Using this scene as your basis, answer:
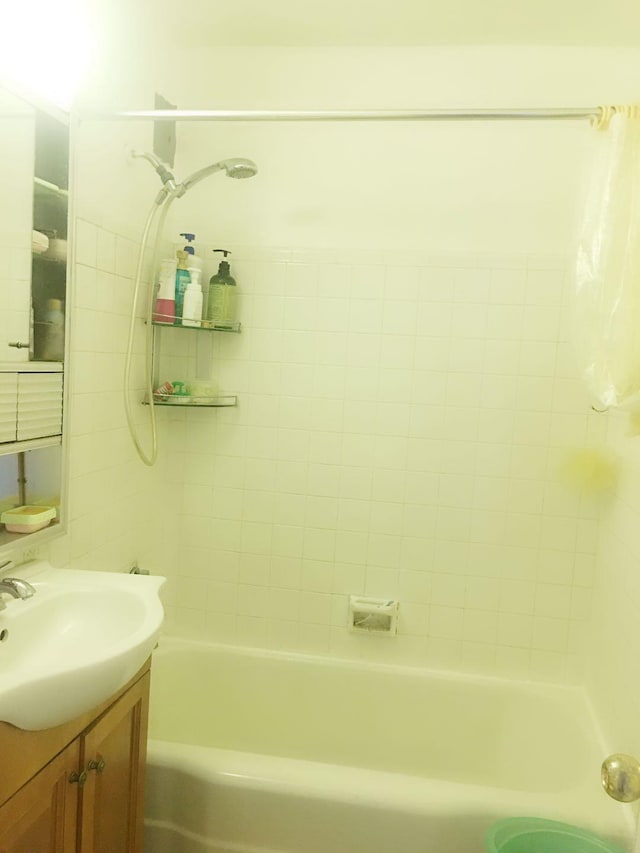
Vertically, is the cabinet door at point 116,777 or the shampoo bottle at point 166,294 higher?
the shampoo bottle at point 166,294

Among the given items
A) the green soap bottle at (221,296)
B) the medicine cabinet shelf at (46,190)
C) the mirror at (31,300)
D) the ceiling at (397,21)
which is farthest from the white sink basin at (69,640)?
the ceiling at (397,21)

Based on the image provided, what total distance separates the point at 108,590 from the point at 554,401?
152 centimetres

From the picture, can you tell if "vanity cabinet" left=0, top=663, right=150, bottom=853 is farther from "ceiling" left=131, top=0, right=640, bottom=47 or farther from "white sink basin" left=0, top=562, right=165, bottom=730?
"ceiling" left=131, top=0, right=640, bottom=47

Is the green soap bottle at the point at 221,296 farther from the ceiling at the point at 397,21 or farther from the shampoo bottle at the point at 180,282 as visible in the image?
the ceiling at the point at 397,21

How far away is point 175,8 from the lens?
1887mm

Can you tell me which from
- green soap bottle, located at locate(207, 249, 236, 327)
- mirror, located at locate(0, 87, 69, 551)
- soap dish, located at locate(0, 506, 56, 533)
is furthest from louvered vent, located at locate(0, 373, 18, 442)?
green soap bottle, located at locate(207, 249, 236, 327)

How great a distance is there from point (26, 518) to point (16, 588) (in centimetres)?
23

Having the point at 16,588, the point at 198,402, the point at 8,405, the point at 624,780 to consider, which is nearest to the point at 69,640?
the point at 16,588

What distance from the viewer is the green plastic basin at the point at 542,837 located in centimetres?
139

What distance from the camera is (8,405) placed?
4.36 feet

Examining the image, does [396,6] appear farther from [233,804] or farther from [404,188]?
[233,804]

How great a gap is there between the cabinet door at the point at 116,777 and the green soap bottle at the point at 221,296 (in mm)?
1164

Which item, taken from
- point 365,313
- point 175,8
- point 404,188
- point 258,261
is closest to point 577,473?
point 365,313

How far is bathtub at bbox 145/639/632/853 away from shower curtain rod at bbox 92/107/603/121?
5.38 ft
